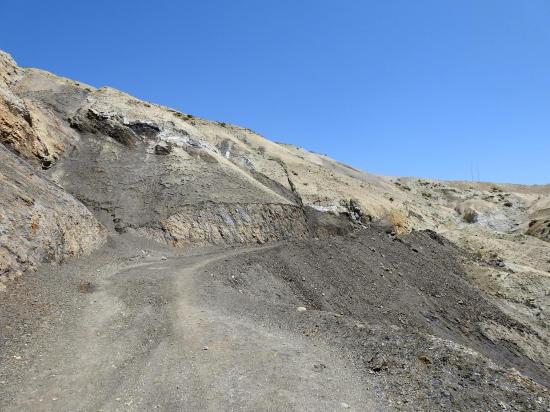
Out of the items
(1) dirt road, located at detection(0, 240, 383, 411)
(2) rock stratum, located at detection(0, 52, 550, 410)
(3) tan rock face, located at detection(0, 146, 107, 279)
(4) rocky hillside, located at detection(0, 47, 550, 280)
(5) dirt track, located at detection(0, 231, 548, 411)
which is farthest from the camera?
(4) rocky hillside, located at detection(0, 47, 550, 280)

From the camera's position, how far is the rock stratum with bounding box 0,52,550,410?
1173 centimetres

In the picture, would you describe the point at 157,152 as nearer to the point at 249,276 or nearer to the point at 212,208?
the point at 212,208

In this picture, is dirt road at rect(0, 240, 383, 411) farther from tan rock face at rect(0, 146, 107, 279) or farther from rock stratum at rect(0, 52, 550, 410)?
tan rock face at rect(0, 146, 107, 279)

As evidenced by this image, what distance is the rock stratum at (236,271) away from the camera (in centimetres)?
1173

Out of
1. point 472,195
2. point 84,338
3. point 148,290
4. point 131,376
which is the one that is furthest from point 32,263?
point 472,195

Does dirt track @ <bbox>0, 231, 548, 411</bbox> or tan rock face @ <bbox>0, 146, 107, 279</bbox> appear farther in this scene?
tan rock face @ <bbox>0, 146, 107, 279</bbox>

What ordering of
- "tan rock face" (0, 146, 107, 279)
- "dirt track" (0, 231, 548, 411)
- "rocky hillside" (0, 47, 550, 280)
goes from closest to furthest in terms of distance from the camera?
"dirt track" (0, 231, 548, 411) → "tan rock face" (0, 146, 107, 279) → "rocky hillside" (0, 47, 550, 280)

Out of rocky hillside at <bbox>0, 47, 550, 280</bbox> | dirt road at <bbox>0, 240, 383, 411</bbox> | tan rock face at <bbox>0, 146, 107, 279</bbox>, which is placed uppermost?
rocky hillside at <bbox>0, 47, 550, 280</bbox>

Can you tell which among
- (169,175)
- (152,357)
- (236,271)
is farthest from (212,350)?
(169,175)

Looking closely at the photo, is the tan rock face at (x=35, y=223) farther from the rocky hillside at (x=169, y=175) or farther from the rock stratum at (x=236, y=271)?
the rocky hillside at (x=169, y=175)

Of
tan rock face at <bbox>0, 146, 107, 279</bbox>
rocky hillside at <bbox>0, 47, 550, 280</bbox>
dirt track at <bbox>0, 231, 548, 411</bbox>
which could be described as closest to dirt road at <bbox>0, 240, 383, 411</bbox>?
dirt track at <bbox>0, 231, 548, 411</bbox>

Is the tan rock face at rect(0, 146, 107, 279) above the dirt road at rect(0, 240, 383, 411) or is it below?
above

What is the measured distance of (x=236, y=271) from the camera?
23.2 metres

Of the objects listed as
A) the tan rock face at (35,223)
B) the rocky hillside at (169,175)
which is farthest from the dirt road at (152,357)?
the rocky hillside at (169,175)
